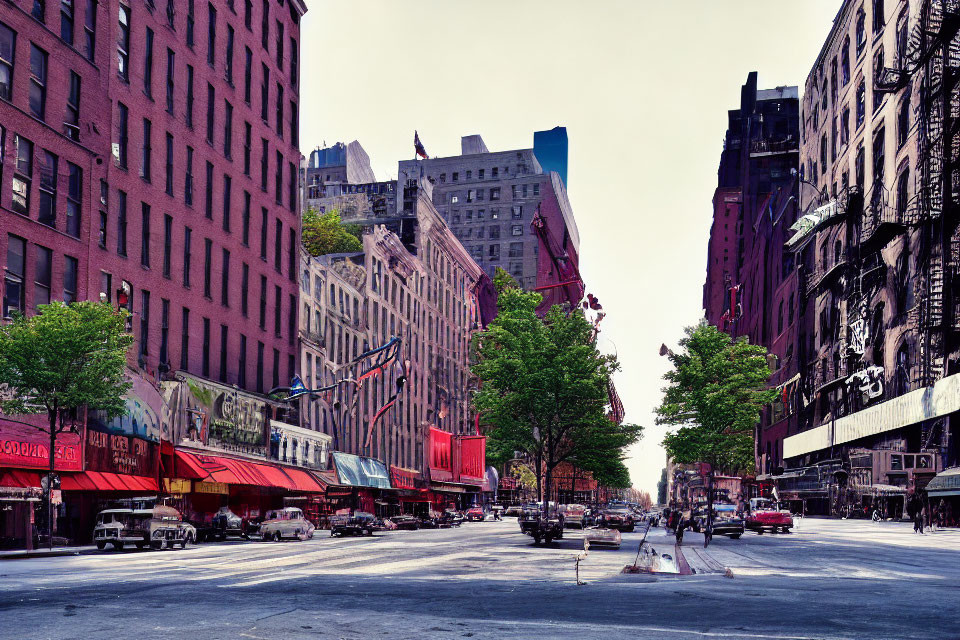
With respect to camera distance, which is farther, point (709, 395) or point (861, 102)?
point (861, 102)

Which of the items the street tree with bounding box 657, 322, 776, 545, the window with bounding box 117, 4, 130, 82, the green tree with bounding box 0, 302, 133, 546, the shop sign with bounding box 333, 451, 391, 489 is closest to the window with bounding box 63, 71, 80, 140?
the window with bounding box 117, 4, 130, 82

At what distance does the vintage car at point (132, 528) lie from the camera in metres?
37.5

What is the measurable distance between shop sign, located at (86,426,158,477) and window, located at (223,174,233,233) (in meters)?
17.3

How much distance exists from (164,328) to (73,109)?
12611 millimetres

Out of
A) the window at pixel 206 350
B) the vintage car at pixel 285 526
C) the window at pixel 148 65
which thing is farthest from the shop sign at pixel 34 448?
the window at pixel 148 65

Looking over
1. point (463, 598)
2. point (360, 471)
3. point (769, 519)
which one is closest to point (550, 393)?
point (769, 519)

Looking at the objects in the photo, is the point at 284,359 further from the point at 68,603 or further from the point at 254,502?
A: the point at 68,603

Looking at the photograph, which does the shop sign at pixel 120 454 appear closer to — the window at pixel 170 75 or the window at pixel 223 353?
the window at pixel 223 353

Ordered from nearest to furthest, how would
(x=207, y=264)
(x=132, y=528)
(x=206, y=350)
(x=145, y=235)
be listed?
(x=132, y=528)
(x=145, y=235)
(x=206, y=350)
(x=207, y=264)

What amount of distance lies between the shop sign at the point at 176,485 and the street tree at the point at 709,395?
36185 mm

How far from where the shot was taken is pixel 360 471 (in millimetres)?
86562

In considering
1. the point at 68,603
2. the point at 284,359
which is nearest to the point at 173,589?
the point at 68,603

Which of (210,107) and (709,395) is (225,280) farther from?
(709,395)

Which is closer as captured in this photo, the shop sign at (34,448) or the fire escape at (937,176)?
the shop sign at (34,448)
